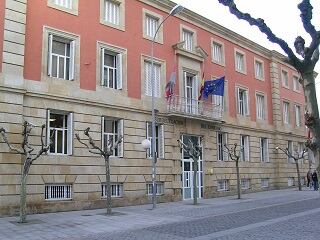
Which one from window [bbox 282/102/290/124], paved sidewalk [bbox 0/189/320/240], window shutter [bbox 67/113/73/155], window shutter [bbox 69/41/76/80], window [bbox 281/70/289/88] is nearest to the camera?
paved sidewalk [bbox 0/189/320/240]

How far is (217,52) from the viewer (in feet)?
103

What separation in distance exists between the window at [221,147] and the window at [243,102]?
3863 millimetres

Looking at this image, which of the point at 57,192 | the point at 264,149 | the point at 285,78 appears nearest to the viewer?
the point at 57,192

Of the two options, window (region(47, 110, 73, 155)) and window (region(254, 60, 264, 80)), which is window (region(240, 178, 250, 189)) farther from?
window (region(47, 110, 73, 155))

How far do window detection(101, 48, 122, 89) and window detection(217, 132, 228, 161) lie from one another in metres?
9.92

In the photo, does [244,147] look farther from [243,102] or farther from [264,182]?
[264,182]

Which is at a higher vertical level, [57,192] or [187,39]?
[187,39]

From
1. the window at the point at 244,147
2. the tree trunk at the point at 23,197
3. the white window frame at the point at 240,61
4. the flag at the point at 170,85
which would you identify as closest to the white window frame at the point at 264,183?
the window at the point at 244,147

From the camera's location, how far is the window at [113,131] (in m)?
22.0

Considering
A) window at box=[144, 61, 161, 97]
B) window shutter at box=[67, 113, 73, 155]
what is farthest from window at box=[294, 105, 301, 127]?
window shutter at box=[67, 113, 73, 155]

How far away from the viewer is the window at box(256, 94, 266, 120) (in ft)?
117

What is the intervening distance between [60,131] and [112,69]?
499 centimetres

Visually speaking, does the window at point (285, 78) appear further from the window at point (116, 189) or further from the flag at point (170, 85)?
the window at point (116, 189)

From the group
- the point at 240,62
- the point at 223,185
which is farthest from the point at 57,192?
the point at 240,62
